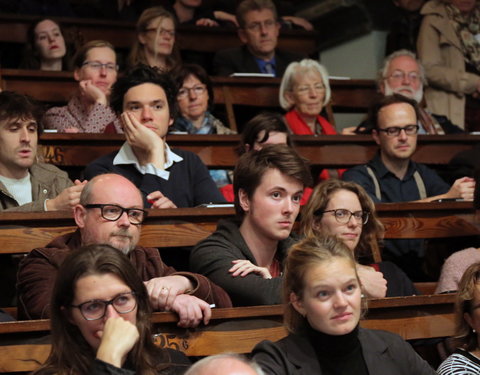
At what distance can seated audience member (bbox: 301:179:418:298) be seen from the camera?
3303 mm

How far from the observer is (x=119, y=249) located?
8.93ft

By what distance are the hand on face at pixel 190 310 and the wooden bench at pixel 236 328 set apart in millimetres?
25

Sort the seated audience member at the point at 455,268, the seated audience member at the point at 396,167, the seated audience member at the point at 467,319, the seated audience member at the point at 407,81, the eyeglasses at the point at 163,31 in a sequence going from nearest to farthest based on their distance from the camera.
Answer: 1. the seated audience member at the point at 467,319
2. the seated audience member at the point at 455,268
3. the seated audience member at the point at 396,167
4. the eyeglasses at the point at 163,31
5. the seated audience member at the point at 407,81

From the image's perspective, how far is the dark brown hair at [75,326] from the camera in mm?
2230

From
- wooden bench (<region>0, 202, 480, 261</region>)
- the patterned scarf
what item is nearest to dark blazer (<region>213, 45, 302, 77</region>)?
the patterned scarf

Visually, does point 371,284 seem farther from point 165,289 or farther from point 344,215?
point 165,289

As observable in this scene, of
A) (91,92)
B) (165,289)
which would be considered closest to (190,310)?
(165,289)

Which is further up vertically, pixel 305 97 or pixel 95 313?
pixel 305 97

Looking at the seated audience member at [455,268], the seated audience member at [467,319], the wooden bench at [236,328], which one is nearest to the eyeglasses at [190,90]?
the seated audience member at [455,268]

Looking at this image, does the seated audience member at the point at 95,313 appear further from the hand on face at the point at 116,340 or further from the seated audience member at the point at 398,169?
the seated audience member at the point at 398,169

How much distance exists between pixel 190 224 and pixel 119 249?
2.16ft

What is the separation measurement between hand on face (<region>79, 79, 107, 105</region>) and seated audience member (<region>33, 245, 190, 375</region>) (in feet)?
7.46

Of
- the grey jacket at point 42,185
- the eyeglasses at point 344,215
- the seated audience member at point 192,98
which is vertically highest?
the seated audience member at point 192,98

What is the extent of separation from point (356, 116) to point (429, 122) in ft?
3.40
